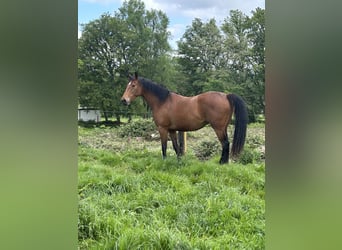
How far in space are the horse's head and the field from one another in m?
0.15

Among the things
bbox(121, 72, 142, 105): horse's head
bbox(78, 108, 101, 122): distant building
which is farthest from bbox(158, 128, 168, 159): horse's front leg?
bbox(78, 108, 101, 122): distant building

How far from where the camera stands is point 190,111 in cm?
172

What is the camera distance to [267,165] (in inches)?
36.7

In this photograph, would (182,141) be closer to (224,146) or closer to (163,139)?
(163,139)

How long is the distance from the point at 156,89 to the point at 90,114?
1.22 ft

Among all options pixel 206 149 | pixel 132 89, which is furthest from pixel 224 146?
pixel 132 89

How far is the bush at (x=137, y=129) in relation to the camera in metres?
1.69

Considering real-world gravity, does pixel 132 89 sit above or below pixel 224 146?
above

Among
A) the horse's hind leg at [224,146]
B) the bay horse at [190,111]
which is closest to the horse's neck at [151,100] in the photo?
the bay horse at [190,111]

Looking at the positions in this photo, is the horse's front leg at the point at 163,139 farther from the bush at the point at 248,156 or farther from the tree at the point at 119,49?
the bush at the point at 248,156

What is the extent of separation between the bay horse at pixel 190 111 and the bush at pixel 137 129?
44 mm
